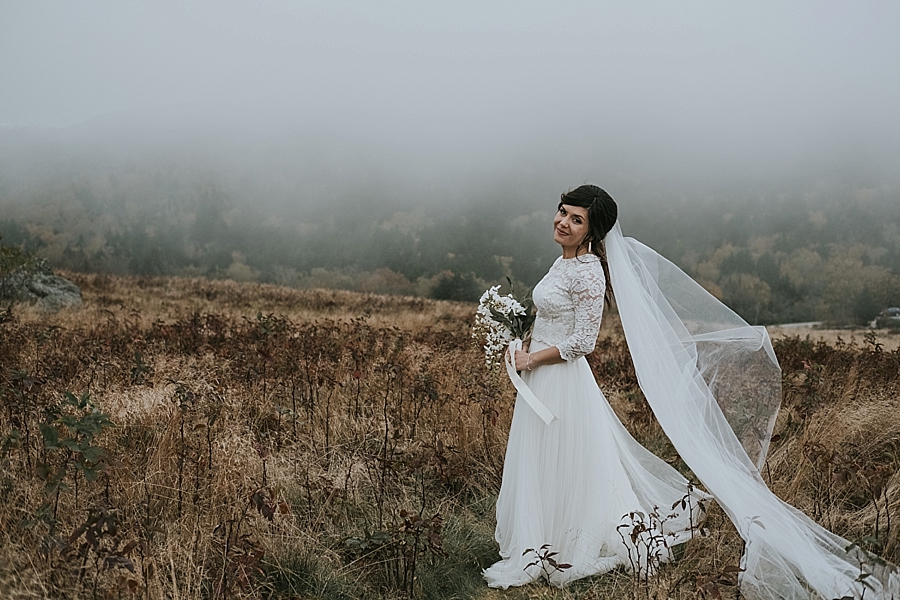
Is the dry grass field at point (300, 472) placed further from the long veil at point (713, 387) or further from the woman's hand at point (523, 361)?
the woman's hand at point (523, 361)

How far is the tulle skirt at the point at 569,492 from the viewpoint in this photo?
4.03 meters

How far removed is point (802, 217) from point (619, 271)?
121 meters

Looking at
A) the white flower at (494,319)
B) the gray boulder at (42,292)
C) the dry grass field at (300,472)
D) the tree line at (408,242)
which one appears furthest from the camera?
the tree line at (408,242)

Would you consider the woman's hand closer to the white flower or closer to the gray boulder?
the white flower

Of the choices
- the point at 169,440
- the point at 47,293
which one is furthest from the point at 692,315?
the point at 47,293

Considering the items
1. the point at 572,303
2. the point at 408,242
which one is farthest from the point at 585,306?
the point at 408,242

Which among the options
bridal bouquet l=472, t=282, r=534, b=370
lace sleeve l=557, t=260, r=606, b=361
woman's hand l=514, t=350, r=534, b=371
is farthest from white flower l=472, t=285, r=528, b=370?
lace sleeve l=557, t=260, r=606, b=361

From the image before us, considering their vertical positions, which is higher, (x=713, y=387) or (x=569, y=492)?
(x=713, y=387)

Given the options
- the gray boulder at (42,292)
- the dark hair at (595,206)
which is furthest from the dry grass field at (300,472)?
the gray boulder at (42,292)

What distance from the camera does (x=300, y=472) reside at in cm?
485

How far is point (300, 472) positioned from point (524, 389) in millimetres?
1912

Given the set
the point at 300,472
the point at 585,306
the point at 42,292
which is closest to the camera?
the point at 585,306

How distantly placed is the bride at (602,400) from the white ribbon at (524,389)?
10 millimetres

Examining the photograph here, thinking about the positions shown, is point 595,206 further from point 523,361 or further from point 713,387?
point 713,387
